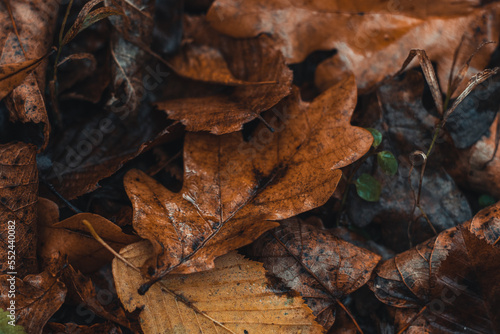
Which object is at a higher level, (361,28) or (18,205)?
(361,28)

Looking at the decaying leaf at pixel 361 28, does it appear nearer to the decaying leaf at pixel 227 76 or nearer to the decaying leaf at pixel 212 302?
the decaying leaf at pixel 227 76

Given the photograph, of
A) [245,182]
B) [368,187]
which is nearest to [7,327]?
[245,182]

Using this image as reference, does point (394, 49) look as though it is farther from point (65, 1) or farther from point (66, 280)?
point (66, 280)

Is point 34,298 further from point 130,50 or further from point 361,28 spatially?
point 361,28

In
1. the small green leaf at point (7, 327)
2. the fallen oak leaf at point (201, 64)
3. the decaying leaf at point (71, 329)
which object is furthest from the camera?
the fallen oak leaf at point (201, 64)

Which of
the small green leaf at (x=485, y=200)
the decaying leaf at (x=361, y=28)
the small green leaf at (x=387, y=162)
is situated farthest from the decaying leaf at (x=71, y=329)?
the small green leaf at (x=485, y=200)

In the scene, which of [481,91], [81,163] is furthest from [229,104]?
[481,91]
